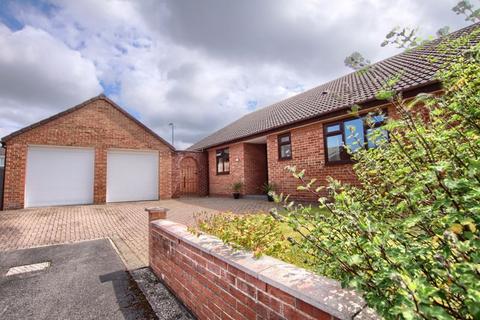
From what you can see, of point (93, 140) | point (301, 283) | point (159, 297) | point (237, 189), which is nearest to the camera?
point (301, 283)

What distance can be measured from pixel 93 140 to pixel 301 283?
13.9 meters

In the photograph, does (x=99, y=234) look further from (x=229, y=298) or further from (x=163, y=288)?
(x=229, y=298)

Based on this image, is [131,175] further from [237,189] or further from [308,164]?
[308,164]

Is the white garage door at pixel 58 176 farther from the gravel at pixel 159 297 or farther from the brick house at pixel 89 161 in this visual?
the gravel at pixel 159 297

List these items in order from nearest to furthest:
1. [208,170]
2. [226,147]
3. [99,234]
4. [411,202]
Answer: [411,202] < [99,234] < [226,147] < [208,170]

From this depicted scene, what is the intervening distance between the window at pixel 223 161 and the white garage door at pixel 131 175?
3.90 m

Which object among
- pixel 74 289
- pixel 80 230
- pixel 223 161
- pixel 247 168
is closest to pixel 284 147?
pixel 247 168

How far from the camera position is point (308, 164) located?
955 cm

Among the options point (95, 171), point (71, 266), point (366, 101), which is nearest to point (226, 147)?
point (95, 171)

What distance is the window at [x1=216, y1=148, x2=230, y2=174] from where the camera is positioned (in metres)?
14.5

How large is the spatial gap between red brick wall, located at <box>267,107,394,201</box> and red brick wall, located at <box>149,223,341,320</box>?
21.7ft

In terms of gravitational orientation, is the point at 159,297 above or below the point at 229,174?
below

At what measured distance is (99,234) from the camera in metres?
6.27

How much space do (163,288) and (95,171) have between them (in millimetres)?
11204
